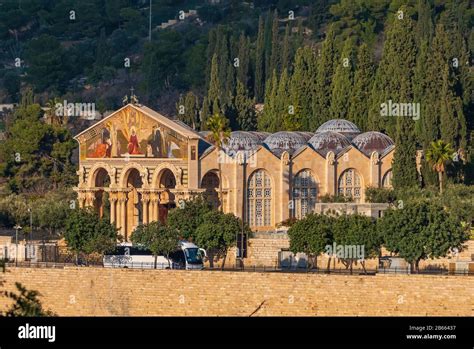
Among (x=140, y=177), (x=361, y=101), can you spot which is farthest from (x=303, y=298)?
(x=361, y=101)

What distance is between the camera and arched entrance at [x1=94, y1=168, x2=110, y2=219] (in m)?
95.0

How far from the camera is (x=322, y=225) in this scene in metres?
80.4

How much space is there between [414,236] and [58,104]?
1778 inches

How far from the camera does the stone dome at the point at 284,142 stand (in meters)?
95.4

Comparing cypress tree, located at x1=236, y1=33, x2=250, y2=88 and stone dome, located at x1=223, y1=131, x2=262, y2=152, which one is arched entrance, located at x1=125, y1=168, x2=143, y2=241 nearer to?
stone dome, located at x1=223, y1=131, x2=262, y2=152

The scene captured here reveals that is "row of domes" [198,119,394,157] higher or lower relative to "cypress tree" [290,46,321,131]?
lower

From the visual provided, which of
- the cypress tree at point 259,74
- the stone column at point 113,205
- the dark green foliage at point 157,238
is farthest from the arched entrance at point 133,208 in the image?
the cypress tree at point 259,74

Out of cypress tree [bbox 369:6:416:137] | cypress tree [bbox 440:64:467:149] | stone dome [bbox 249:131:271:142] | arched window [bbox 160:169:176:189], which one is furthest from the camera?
cypress tree [bbox 369:6:416:137]

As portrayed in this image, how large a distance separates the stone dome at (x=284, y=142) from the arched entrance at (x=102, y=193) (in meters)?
8.13

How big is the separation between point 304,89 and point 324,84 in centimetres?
132

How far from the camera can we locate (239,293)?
7112 centimetres

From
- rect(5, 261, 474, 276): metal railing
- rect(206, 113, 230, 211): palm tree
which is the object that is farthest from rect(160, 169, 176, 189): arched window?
rect(5, 261, 474, 276): metal railing

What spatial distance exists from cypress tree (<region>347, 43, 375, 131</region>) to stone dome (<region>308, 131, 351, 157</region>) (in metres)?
5.69
